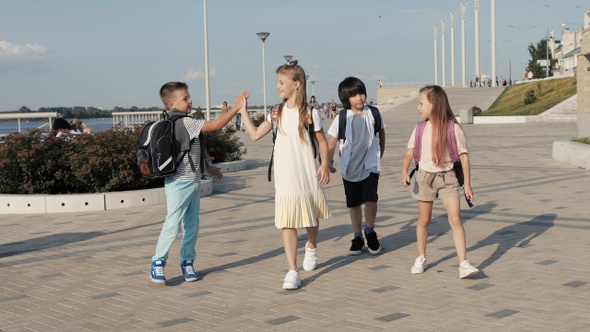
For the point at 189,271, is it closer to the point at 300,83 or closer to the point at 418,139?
the point at 300,83

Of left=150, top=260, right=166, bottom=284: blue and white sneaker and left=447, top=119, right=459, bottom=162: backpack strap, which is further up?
left=447, top=119, right=459, bottom=162: backpack strap

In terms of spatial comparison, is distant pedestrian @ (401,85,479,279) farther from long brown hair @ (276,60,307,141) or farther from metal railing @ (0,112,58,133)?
metal railing @ (0,112,58,133)

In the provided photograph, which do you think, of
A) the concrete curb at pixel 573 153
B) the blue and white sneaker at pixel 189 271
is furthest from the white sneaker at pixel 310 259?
the concrete curb at pixel 573 153

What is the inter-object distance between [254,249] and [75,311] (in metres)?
2.60

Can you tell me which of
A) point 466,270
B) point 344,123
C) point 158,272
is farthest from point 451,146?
point 158,272

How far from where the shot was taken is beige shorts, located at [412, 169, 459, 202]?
6410 millimetres

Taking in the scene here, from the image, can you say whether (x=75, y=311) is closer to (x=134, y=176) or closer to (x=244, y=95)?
(x=244, y=95)

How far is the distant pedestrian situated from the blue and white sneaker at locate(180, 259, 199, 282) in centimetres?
188

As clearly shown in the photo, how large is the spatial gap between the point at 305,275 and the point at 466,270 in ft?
4.52

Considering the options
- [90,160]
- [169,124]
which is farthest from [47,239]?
[169,124]

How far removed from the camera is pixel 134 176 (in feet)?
39.1

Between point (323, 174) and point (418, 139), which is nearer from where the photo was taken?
point (323, 174)

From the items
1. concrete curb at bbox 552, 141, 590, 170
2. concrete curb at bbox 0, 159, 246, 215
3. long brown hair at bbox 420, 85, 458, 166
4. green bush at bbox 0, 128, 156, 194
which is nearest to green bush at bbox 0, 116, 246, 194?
green bush at bbox 0, 128, 156, 194

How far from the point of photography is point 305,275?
6.67 meters
